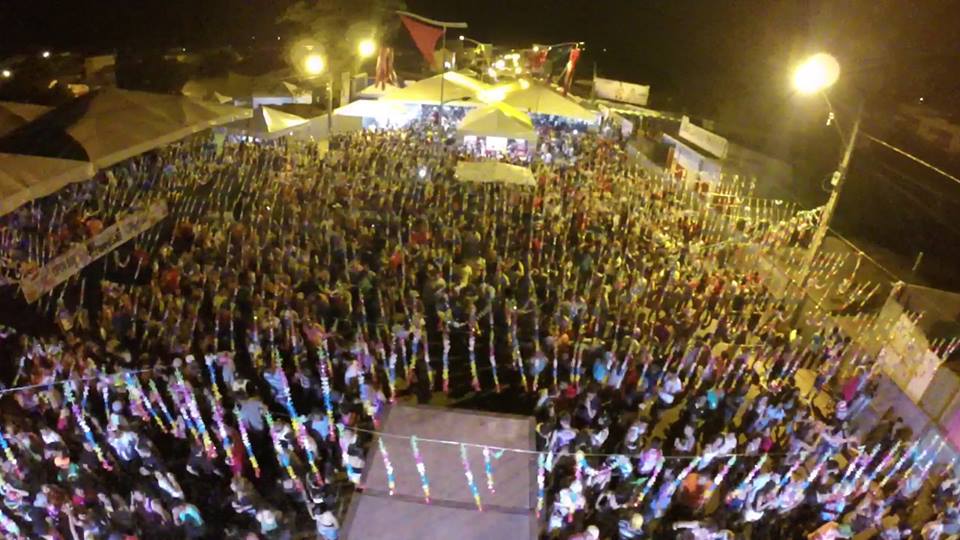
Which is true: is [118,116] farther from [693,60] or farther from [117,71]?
[693,60]

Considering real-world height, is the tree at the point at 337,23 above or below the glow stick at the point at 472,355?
above

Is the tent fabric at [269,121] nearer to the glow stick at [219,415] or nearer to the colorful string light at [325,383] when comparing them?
the colorful string light at [325,383]

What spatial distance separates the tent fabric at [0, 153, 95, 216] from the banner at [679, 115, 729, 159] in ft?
51.9

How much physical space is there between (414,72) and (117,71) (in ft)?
50.6

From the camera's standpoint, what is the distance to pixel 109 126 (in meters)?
13.4

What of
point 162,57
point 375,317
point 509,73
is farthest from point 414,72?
point 375,317

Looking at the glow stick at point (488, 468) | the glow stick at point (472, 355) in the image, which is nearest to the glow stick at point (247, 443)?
the glow stick at point (488, 468)

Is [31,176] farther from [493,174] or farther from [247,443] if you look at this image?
[493,174]

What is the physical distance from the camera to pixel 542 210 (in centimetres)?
1497

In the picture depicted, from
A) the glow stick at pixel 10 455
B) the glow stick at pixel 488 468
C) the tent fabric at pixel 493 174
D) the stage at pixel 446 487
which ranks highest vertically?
the tent fabric at pixel 493 174

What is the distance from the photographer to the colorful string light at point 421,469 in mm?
7033

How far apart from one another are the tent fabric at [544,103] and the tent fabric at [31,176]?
41.4 feet

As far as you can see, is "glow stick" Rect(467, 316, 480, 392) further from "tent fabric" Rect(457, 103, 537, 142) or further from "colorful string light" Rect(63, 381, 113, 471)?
"tent fabric" Rect(457, 103, 537, 142)

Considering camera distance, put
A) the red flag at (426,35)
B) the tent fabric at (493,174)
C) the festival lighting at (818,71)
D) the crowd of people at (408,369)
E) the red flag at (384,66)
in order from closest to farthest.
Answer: the crowd of people at (408,369), the festival lighting at (818,71), the tent fabric at (493,174), the red flag at (426,35), the red flag at (384,66)
